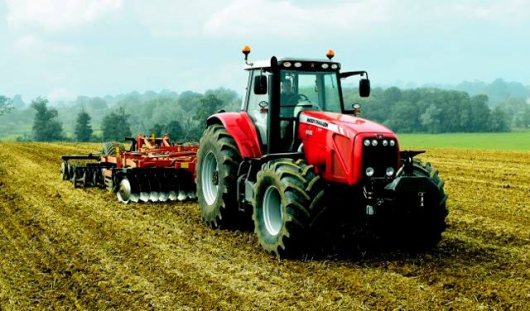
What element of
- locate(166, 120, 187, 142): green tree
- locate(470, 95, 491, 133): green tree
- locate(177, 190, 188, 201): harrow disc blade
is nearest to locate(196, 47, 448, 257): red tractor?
locate(177, 190, 188, 201): harrow disc blade

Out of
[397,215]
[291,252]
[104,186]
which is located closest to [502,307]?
[397,215]

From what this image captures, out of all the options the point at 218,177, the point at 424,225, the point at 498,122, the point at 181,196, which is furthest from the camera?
the point at 498,122

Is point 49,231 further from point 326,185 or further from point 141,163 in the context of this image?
point 326,185

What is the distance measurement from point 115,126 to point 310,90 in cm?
4344

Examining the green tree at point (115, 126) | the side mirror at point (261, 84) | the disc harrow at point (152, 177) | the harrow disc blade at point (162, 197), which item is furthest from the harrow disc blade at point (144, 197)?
the green tree at point (115, 126)

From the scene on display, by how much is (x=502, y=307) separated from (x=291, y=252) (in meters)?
2.40

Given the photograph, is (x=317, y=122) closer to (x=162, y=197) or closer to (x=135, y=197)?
(x=162, y=197)

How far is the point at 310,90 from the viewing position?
865 cm

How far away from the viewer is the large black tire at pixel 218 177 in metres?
8.98

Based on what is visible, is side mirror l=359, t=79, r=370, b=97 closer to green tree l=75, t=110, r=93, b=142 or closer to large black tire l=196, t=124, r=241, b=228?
large black tire l=196, t=124, r=241, b=228

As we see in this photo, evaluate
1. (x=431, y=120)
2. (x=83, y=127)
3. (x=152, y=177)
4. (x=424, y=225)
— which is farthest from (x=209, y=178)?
(x=431, y=120)

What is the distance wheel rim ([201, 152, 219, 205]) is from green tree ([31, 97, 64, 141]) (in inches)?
2022

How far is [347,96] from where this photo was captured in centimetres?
924

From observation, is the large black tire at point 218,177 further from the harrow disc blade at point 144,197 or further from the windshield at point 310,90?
the harrow disc blade at point 144,197
